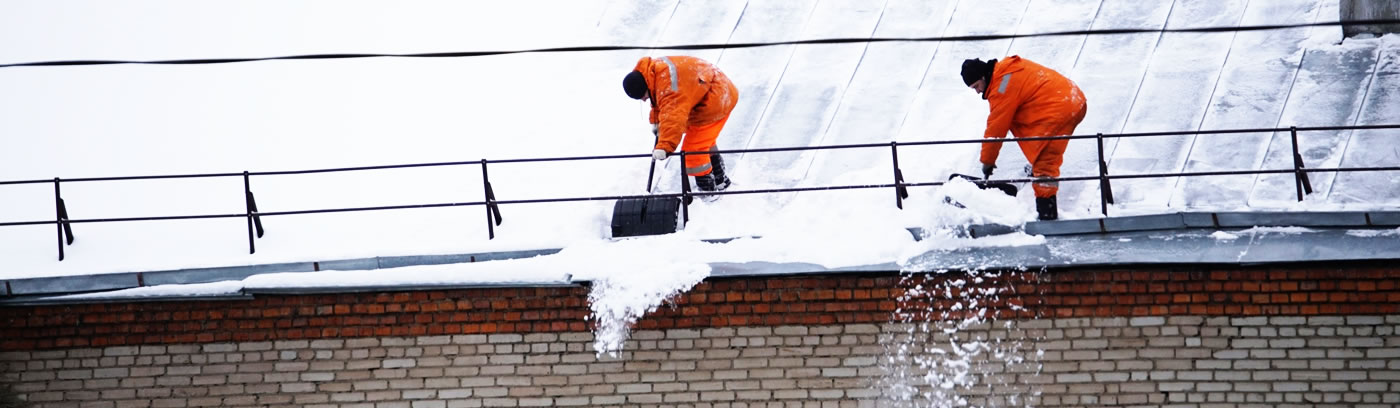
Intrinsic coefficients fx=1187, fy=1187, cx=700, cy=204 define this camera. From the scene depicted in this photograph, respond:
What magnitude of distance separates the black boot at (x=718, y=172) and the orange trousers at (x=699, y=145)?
0.62ft

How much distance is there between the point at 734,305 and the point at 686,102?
1.52 meters

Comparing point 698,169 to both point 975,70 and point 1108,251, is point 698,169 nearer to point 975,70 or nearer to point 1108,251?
point 975,70

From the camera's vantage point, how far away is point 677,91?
8.12 metres

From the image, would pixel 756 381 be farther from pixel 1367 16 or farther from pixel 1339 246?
pixel 1367 16

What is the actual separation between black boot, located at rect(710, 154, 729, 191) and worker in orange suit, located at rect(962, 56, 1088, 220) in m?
1.88

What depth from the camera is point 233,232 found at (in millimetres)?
8664

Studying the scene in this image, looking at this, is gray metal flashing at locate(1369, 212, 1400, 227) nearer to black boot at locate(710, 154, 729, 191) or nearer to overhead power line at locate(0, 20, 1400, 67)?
overhead power line at locate(0, 20, 1400, 67)

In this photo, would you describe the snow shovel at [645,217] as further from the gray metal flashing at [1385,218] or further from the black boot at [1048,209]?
the gray metal flashing at [1385,218]

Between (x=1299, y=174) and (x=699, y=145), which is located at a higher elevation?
(x=699, y=145)

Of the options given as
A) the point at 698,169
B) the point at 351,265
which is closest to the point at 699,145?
the point at 698,169

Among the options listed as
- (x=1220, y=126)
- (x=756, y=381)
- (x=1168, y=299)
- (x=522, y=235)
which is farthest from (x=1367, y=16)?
(x=522, y=235)

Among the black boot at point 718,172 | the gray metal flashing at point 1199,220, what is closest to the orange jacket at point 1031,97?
the gray metal flashing at point 1199,220

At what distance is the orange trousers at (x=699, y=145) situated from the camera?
8.34 metres

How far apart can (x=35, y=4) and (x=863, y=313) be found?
8713 millimetres
